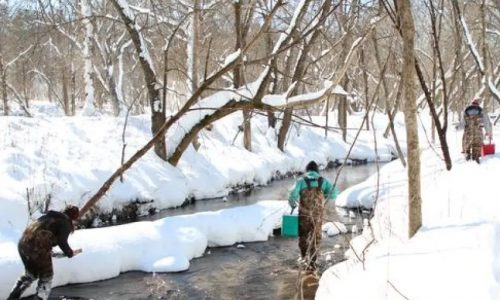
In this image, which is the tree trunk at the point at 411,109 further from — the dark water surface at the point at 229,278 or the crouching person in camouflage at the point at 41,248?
the crouching person in camouflage at the point at 41,248

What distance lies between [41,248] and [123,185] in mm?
6324

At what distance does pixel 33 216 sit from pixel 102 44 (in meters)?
16.6

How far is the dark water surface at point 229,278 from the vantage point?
740 centimetres

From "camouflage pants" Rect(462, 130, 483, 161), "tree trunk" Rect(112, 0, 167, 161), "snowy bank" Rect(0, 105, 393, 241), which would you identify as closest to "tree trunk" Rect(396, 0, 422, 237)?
"snowy bank" Rect(0, 105, 393, 241)

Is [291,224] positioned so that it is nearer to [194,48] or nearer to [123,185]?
[123,185]

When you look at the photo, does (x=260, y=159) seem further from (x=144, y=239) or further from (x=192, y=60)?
(x=144, y=239)

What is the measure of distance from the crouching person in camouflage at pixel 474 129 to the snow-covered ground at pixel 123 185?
2.69 meters

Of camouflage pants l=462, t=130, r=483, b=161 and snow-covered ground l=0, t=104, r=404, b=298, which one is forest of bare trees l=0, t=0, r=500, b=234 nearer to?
camouflage pants l=462, t=130, r=483, b=161

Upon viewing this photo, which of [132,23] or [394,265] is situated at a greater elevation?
[132,23]

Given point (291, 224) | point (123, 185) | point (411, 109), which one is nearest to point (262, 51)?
point (123, 185)

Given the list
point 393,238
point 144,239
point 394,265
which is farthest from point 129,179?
point 394,265

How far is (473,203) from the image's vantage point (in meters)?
7.32

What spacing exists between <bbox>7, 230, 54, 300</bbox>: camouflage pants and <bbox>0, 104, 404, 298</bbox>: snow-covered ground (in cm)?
67

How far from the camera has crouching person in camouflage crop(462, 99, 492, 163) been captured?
11.7m
